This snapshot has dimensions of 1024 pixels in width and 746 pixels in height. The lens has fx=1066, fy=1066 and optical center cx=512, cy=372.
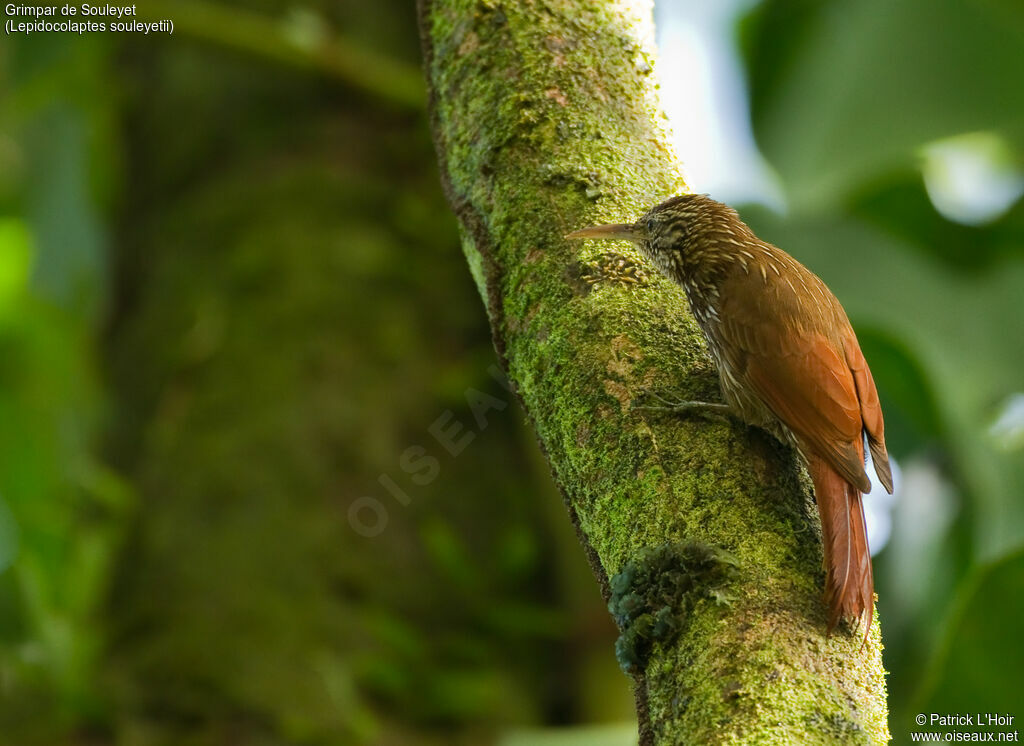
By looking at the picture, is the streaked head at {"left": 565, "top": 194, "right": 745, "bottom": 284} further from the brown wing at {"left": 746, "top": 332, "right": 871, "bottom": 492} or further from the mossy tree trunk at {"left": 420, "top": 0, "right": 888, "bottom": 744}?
the brown wing at {"left": 746, "top": 332, "right": 871, "bottom": 492}

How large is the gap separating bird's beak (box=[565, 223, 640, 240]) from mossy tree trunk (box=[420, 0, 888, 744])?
14mm

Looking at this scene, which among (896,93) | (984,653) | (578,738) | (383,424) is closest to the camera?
(984,653)

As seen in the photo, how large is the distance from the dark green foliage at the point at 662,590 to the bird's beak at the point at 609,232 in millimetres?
515

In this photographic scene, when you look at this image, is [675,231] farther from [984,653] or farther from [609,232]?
[984,653]

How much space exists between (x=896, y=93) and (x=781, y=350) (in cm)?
142

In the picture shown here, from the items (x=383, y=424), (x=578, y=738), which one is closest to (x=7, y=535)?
(x=383, y=424)

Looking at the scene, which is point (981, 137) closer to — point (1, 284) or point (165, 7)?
point (165, 7)

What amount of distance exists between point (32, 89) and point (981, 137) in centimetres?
325

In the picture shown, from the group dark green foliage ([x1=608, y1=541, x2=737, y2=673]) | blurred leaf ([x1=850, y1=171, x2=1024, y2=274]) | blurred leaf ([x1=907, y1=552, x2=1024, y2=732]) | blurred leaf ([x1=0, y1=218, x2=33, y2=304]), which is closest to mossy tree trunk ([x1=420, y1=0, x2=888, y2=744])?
dark green foliage ([x1=608, y1=541, x2=737, y2=673])

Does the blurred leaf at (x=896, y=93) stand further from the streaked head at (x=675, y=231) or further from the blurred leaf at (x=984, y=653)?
the blurred leaf at (x=984, y=653)

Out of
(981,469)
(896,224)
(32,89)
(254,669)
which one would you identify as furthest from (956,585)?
(32,89)

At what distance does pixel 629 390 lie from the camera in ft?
4.57

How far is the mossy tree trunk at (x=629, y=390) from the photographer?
3.73ft

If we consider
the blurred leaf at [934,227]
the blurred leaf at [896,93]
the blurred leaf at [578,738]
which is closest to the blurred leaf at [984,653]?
the blurred leaf at [578,738]
